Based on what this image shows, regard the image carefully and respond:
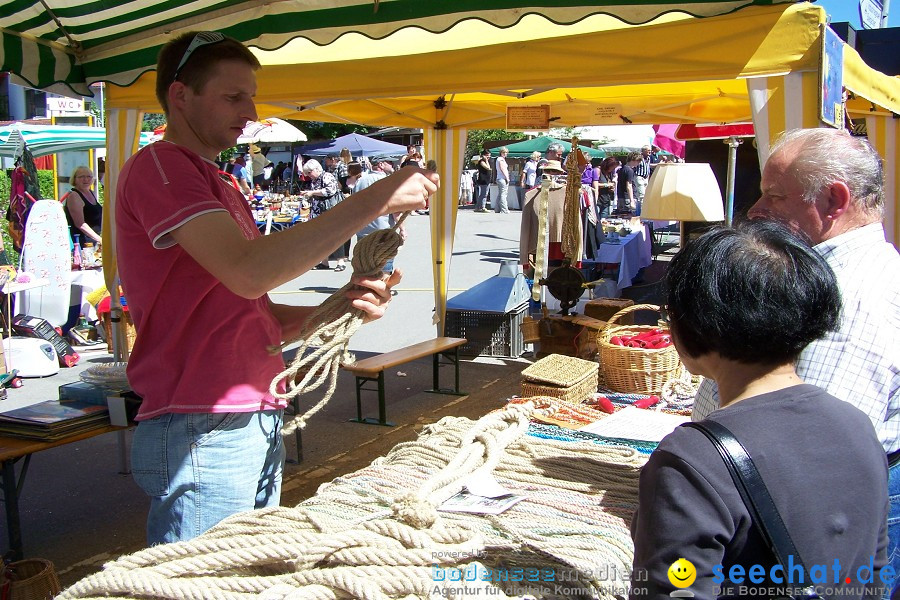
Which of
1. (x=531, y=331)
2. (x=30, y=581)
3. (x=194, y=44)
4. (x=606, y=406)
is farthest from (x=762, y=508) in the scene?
(x=531, y=331)

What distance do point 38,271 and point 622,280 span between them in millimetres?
6533

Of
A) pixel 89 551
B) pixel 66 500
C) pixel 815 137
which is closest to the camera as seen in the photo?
pixel 815 137

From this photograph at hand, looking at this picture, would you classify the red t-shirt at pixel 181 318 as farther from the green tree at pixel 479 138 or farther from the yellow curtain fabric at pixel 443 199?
the green tree at pixel 479 138

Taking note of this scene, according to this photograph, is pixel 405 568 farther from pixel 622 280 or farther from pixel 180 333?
pixel 622 280

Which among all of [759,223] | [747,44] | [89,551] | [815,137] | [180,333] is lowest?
[89,551]

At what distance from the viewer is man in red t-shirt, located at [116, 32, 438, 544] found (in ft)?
5.23

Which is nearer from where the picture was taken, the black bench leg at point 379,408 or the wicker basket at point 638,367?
the wicker basket at point 638,367

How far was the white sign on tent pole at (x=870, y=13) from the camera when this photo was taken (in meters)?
8.73

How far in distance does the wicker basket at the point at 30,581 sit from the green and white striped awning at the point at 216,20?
2275 mm

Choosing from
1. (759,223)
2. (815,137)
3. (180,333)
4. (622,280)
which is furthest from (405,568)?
(622,280)

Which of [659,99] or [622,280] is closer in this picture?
[659,99]

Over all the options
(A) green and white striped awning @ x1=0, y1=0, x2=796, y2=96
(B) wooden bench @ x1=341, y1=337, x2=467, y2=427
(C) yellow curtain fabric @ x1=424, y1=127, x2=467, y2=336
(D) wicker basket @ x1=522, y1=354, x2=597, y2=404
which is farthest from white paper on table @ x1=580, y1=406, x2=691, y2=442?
(C) yellow curtain fabric @ x1=424, y1=127, x2=467, y2=336

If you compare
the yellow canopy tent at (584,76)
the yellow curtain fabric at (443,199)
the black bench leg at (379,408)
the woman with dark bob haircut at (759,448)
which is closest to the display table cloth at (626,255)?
the yellow canopy tent at (584,76)

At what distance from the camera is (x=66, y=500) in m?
4.21
